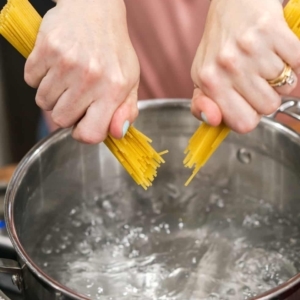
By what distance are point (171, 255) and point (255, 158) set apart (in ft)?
0.43

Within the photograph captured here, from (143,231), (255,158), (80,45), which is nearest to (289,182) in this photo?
(255,158)

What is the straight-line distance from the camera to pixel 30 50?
41 cm

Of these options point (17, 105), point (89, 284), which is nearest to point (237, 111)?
point (89, 284)

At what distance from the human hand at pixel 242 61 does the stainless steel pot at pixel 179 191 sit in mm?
138

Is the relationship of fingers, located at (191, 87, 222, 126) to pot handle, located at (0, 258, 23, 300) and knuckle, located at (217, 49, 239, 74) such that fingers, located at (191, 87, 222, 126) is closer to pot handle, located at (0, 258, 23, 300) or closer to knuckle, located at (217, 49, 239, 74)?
knuckle, located at (217, 49, 239, 74)

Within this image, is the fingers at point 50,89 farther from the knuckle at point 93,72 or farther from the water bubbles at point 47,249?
the water bubbles at point 47,249

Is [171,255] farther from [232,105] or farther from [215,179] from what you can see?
[232,105]

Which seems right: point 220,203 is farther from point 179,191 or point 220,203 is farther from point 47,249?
point 47,249

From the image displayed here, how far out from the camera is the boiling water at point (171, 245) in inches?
19.6

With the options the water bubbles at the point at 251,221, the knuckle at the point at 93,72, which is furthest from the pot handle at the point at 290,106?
the knuckle at the point at 93,72

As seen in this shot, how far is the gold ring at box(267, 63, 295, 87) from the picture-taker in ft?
1.23

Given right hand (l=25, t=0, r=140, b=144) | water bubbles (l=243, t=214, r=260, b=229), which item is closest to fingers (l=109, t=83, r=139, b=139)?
right hand (l=25, t=0, r=140, b=144)

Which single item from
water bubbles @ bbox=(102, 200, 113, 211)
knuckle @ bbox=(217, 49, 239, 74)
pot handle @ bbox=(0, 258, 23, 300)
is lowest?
water bubbles @ bbox=(102, 200, 113, 211)

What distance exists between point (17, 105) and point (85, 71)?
577 mm
